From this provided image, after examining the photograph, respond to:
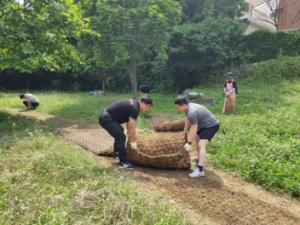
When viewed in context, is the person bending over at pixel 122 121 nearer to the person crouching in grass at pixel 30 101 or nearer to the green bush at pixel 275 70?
the person crouching in grass at pixel 30 101

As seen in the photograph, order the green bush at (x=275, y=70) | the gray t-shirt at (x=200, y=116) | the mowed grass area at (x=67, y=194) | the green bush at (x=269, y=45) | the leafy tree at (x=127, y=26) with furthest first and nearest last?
1. the green bush at (x=269, y=45)
2. the green bush at (x=275, y=70)
3. the leafy tree at (x=127, y=26)
4. the gray t-shirt at (x=200, y=116)
5. the mowed grass area at (x=67, y=194)

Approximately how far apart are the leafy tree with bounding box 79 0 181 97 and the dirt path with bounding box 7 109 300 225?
7651mm

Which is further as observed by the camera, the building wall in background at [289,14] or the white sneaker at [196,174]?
the building wall in background at [289,14]

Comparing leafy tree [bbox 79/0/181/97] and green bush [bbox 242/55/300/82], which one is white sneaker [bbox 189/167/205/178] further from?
green bush [bbox 242/55/300/82]

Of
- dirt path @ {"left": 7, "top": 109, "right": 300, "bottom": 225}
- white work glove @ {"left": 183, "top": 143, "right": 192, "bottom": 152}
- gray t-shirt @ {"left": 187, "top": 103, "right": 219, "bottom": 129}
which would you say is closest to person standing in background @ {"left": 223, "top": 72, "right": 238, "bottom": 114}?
dirt path @ {"left": 7, "top": 109, "right": 300, "bottom": 225}

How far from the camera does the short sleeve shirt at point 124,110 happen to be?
6158mm

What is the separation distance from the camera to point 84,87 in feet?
77.4

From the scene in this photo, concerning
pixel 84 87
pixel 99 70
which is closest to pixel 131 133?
pixel 99 70

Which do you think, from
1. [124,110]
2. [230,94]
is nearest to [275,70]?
[230,94]

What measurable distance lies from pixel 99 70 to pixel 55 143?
599 inches

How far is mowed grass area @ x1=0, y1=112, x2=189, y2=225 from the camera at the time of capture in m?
4.16

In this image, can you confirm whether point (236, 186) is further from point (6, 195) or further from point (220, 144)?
point (6, 195)

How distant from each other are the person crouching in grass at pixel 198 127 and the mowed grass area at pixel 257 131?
733 millimetres

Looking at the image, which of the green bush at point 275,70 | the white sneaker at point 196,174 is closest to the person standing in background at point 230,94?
the white sneaker at point 196,174
